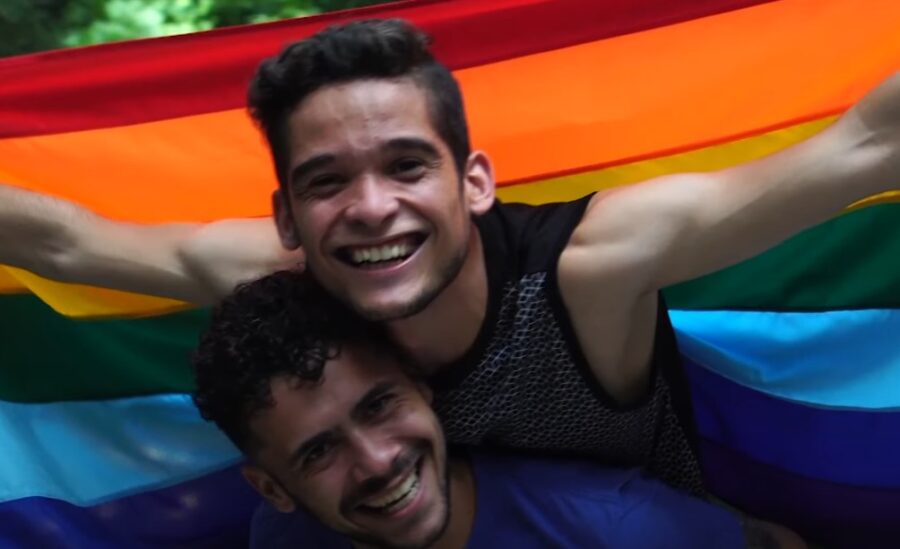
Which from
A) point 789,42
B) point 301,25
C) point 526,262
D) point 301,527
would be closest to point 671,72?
point 789,42

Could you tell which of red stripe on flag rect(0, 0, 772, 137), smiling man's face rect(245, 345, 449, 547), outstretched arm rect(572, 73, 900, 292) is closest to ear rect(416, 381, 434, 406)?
smiling man's face rect(245, 345, 449, 547)

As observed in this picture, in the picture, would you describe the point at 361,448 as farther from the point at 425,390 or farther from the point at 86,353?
the point at 86,353

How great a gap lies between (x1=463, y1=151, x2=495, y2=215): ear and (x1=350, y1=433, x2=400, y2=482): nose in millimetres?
253

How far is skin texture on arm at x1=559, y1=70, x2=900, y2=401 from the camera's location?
39.0 inches

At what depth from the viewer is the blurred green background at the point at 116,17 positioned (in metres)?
2.01

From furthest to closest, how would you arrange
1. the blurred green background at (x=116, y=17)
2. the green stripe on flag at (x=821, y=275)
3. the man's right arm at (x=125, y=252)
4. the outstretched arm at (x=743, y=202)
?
the blurred green background at (x=116, y=17) < the green stripe on flag at (x=821, y=275) < the man's right arm at (x=125, y=252) < the outstretched arm at (x=743, y=202)

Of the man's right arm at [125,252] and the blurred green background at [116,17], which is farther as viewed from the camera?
the blurred green background at [116,17]

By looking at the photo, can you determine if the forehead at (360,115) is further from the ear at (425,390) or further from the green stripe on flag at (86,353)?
the green stripe on flag at (86,353)

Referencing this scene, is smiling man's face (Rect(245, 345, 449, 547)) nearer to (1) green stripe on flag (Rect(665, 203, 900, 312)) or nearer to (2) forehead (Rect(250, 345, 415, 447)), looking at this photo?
(2) forehead (Rect(250, 345, 415, 447))

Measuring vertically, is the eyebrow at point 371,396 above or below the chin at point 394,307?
below

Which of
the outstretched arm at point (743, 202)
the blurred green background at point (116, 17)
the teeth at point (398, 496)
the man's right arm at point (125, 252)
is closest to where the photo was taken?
the outstretched arm at point (743, 202)

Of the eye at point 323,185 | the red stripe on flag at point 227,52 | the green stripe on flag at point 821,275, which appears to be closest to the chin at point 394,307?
the eye at point 323,185

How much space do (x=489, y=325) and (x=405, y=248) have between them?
6.1 inches

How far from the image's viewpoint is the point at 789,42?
1.28 meters
